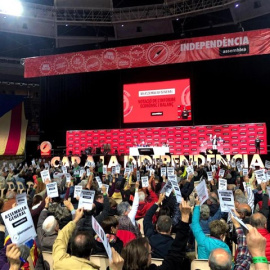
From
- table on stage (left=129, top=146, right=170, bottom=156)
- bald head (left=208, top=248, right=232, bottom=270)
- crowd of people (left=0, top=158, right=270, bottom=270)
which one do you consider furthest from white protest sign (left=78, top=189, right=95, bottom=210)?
table on stage (left=129, top=146, right=170, bottom=156)

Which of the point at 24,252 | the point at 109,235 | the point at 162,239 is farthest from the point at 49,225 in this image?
the point at 162,239

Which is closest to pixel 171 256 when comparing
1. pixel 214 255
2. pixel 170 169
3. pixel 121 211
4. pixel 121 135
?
pixel 214 255

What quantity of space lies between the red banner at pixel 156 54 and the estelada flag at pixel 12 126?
101 inches

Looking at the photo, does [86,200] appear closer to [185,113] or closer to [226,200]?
[226,200]

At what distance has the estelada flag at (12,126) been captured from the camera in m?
22.7

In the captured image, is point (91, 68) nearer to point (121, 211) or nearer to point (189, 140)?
point (189, 140)

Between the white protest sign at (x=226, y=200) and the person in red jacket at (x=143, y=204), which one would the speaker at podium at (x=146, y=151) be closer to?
the person in red jacket at (x=143, y=204)

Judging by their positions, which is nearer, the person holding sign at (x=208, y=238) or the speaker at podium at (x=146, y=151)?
the person holding sign at (x=208, y=238)

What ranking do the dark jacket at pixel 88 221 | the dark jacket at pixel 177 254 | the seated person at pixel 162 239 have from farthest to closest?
the dark jacket at pixel 88 221 < the seated person at pixel 162 239 < the dark jacket at pixel 177 254

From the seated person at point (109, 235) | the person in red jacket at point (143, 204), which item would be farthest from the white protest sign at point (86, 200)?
the person in red jacket at point (143, 204)

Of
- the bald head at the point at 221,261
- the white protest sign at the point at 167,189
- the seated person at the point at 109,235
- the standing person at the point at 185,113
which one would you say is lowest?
the seated person at the point at 109,235

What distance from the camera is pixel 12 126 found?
2323 cm

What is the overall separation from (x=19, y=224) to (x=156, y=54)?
1724 centimetres

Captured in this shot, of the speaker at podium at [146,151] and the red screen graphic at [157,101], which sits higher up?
the red screen graphic at [157,101]
